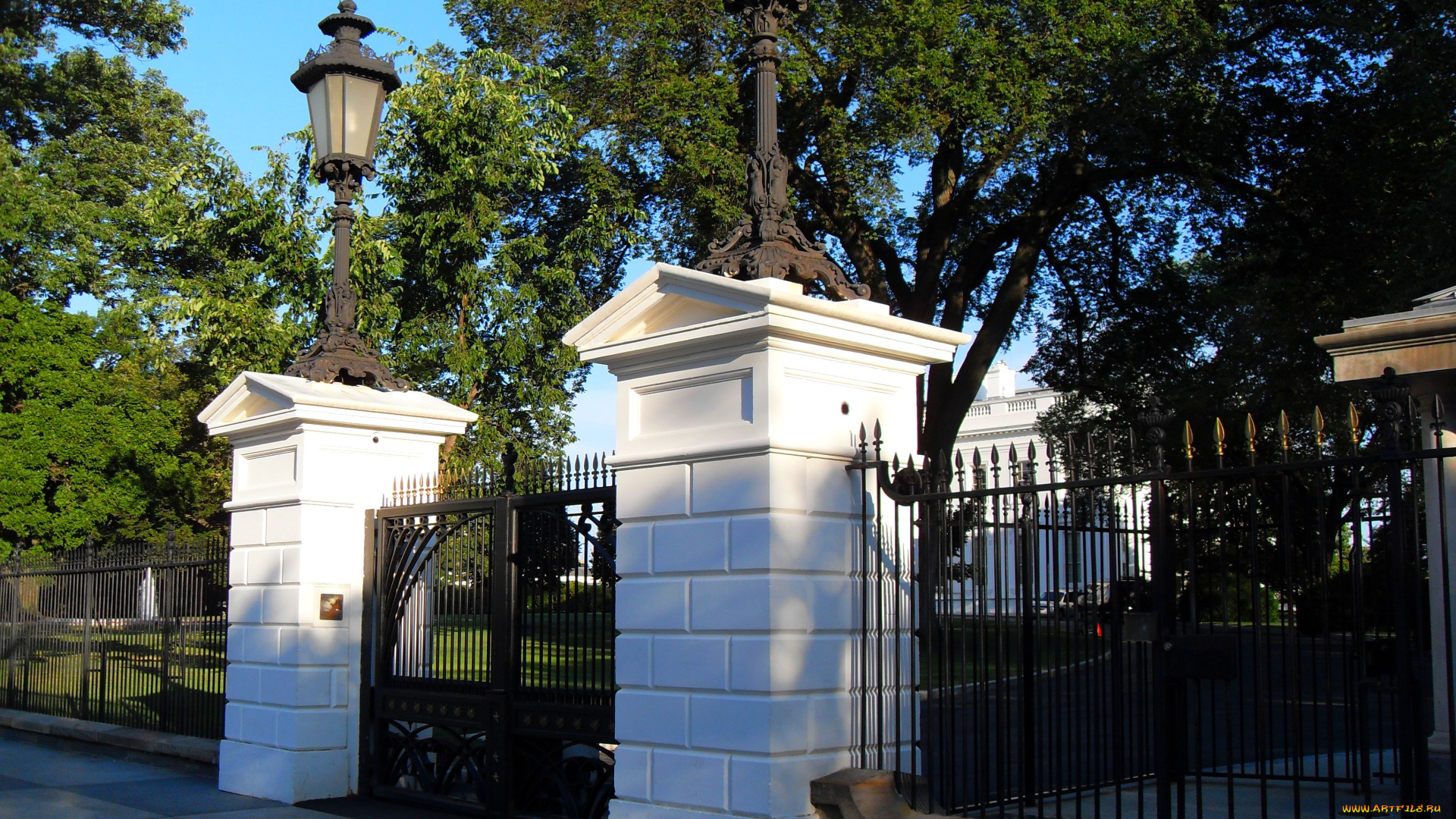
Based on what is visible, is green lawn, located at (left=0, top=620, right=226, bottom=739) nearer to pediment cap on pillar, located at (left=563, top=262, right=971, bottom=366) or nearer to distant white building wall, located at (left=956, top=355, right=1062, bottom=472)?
pediment cap on pillar, located at (left=563, top=262, right=971, bottom=366)

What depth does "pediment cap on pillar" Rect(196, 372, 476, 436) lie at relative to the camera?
947 centimetres

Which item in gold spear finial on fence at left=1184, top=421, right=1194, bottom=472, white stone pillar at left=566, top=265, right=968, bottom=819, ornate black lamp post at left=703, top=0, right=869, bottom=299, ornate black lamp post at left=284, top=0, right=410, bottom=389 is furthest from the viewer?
ornate black lamp post at left=284, top=0, right=410, bottom=389

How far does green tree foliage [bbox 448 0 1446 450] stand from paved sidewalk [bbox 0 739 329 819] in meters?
11.5

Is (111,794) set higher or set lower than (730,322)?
lower

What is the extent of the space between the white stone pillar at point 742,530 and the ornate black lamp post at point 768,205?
0.71ft

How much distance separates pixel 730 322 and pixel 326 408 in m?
4.12

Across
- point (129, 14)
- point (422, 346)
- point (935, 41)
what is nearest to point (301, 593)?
point (422, 346)

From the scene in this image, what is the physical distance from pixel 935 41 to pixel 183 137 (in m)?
20.8

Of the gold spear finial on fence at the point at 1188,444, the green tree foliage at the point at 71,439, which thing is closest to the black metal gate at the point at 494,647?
the gold spear finial on fence at the point at 1188,444

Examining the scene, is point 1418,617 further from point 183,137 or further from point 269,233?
point 183,137

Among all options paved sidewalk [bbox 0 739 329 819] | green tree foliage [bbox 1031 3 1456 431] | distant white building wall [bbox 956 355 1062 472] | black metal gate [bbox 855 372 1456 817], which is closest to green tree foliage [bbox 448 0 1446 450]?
green tree foliage [bbox 1031 3 1456 431]

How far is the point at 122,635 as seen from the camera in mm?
12688

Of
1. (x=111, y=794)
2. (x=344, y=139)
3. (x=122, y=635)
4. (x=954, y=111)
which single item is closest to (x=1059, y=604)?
(x=344, y=139)

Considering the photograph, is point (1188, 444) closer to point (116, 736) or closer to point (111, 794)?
point (111, 794)
